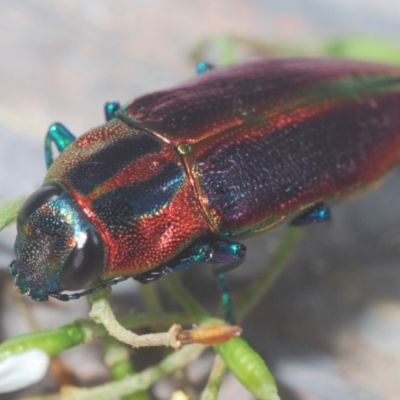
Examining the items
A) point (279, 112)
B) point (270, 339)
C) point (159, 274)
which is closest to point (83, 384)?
point (159, 274)

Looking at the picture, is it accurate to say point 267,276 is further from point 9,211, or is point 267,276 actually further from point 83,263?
point 9,211

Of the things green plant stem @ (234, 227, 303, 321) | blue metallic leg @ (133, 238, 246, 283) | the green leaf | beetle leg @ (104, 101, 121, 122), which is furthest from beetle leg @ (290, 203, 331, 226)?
beetle leg @ (104, 101, 121, 122)

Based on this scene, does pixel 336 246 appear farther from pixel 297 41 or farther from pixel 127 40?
pixel 127 40

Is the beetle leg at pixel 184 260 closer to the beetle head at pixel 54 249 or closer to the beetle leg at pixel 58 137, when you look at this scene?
the beetle head at pixel 54 249

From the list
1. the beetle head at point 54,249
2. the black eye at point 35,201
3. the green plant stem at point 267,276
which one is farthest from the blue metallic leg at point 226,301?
the black eye at point 35,201

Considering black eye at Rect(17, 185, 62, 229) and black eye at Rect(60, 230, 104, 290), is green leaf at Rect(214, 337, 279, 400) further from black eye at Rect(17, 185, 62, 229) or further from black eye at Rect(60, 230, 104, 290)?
black eye at Rect(17, 185, 62, 229)
